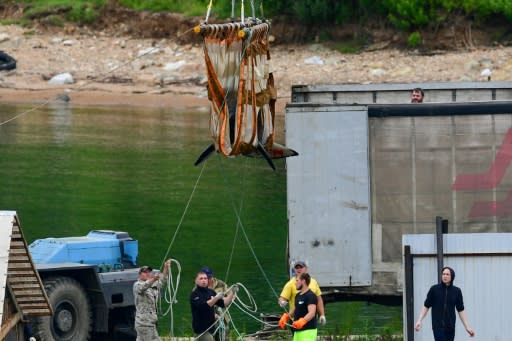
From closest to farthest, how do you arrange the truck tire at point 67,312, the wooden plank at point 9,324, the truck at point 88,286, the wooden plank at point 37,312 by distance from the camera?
the wooden plank at point 9,324 → the wooden plank at point 37,312 → the truck tire at point 67,312 → the truck at point 88,286

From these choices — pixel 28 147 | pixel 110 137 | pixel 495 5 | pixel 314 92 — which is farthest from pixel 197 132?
pixel 314 92

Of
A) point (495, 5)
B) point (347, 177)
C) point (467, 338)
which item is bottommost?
point (467, 338)

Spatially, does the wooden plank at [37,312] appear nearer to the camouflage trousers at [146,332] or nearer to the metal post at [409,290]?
the camouflage trousers at [146,332]

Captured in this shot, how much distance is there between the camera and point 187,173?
149ft

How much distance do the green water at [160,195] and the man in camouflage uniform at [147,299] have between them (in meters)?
4.07

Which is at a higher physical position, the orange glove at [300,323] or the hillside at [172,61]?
the hillside at [172,61]

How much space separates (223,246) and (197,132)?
2305cm

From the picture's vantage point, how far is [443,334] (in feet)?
53.9

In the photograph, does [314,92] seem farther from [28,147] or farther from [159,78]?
[159,78]

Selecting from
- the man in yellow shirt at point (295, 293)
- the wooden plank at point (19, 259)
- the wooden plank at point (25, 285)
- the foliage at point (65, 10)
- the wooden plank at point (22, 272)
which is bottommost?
the man in yellow shirt at point (295, 293)

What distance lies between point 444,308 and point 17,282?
481cm

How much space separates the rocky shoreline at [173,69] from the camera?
6241 cm

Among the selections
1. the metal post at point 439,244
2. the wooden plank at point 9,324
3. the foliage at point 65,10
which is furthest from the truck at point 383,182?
the foliage at point 65,10

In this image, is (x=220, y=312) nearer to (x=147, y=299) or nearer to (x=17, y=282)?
(x=147, y=299)
